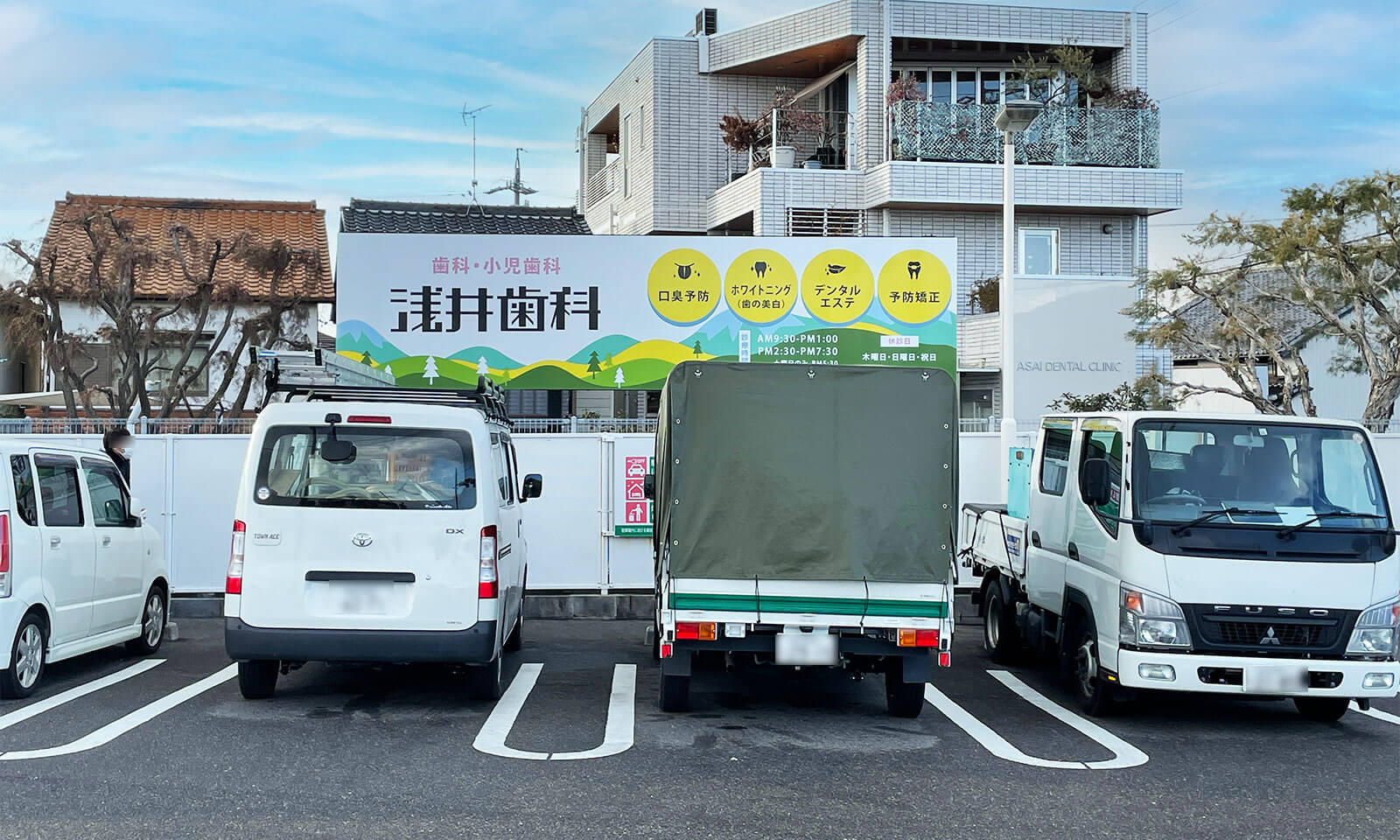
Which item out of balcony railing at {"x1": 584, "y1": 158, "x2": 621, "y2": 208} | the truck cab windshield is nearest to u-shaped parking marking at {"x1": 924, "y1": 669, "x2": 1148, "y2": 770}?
the truck cab windshield

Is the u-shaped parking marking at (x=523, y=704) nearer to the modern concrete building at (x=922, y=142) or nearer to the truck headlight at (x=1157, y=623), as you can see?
the truck headlight at (x=1157, y=623)

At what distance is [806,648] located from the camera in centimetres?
770

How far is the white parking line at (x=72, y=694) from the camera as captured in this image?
305 inches

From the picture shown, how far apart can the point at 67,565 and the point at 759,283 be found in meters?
9.91

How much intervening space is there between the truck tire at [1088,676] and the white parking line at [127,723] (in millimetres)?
6088

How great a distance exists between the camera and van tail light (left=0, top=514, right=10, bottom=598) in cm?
798

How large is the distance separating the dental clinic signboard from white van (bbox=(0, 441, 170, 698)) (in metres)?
6.20

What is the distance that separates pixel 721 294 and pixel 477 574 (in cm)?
931

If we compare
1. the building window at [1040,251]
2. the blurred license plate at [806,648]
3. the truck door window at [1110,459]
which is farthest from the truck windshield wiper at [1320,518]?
the building window at [1040,251]

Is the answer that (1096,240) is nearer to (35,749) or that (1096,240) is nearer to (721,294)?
(721,294)

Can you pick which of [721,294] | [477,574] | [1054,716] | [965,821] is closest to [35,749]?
[477,574]

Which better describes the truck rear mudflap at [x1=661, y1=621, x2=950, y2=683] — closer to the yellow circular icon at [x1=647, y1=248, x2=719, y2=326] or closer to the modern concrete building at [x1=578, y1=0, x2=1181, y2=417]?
the yellow circular icon at [x1=647, y1=248, x2=719, y2=326]

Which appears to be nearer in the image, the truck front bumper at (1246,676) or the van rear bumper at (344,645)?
the truck front bumper at (1246,676)

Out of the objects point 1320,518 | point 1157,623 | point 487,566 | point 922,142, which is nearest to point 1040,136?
point 922,142
